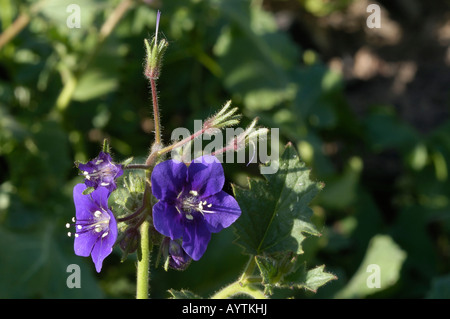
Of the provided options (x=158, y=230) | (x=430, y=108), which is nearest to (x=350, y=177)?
(x=430, y=108)

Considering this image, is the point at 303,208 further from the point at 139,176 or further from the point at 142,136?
the point at 142,136

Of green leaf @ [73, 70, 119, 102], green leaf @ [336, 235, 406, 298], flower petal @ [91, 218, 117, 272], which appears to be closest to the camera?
flower petal @ [91, 218, 117, 272]

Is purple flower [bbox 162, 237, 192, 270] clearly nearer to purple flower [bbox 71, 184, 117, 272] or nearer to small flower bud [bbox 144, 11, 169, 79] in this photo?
purple flower [bbox 71, 184, 117, 272]

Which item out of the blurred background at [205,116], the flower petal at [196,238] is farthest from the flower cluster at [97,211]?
the blurred background at [205,116]

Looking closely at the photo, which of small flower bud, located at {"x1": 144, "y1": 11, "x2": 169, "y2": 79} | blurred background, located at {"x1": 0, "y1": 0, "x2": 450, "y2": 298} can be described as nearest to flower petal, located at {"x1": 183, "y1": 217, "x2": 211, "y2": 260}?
small flower bud, located at {"x1": 144, "y1": 11, "x2": 169, "y2": 79}

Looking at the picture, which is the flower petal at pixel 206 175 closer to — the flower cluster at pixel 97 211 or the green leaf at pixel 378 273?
the flower cluster at pixel 97 211

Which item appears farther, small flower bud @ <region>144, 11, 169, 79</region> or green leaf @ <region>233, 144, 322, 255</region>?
green leaf @ <region>233, 144, 322, 255</region>

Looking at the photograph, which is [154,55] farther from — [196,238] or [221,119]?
[196,238]

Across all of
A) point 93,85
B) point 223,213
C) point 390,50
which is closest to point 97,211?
point 223,213
